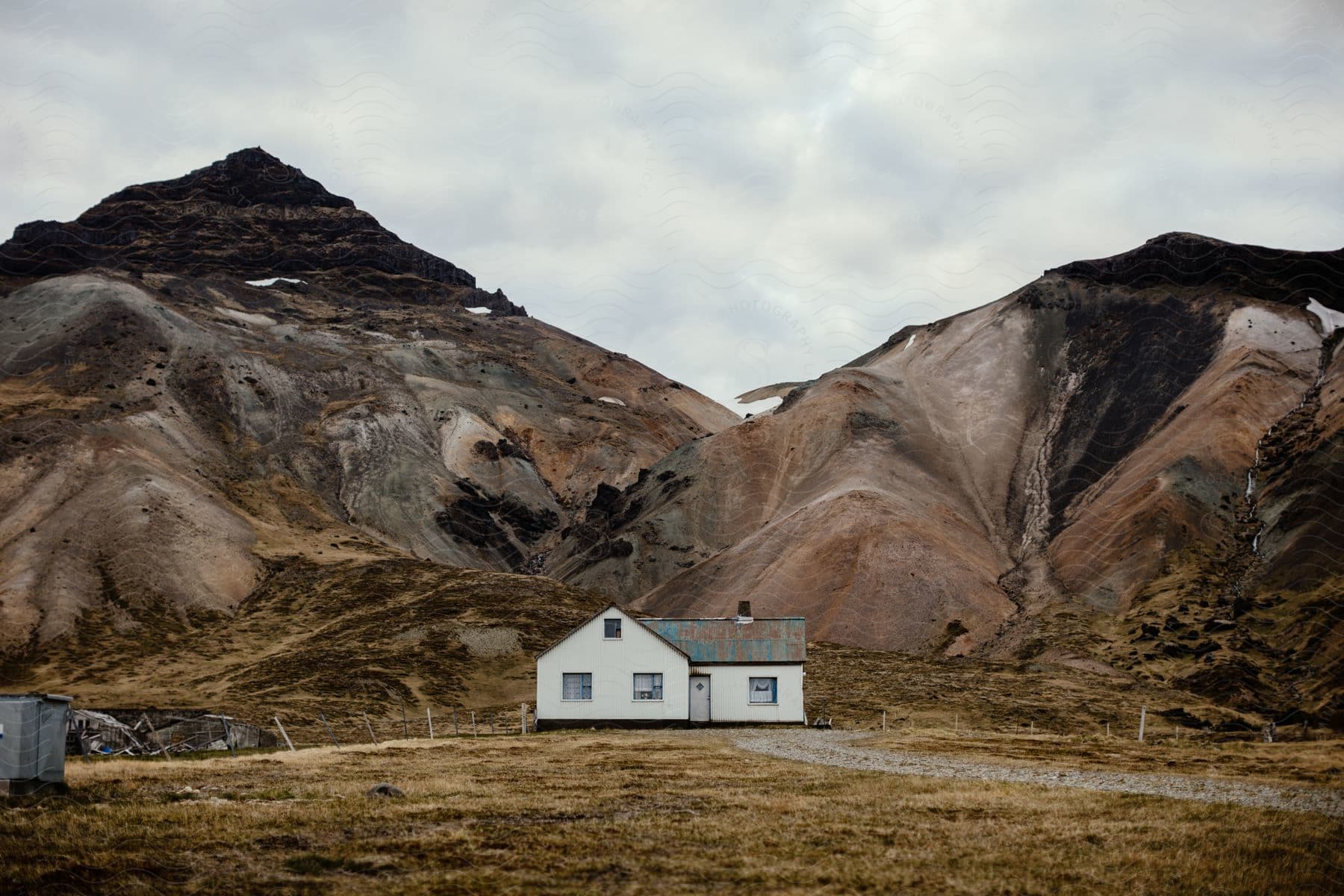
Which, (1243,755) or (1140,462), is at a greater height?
(1140,462)

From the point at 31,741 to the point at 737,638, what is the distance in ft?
125

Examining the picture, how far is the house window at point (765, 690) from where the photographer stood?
5466 centimetres

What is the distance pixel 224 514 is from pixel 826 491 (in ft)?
177

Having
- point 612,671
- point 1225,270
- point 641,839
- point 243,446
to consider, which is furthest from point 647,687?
point 1225,270

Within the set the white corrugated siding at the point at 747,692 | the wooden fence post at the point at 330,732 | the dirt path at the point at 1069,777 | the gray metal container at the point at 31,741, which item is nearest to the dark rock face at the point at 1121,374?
the white corrugated siding at the point at 747,692

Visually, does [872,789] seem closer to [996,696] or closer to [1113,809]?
[1113,809]

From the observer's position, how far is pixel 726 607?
97.6m

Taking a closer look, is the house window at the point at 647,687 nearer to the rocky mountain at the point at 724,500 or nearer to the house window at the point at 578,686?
the house window at the point at 578,686

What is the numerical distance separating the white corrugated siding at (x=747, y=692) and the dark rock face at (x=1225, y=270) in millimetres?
89451

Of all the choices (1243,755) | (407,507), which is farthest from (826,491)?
(1243,755)

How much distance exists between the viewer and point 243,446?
130000 mm

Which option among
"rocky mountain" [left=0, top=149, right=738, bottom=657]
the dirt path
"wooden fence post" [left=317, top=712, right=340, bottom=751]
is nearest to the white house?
"wooden fence post" [left=317, top=712, right=340, bottom=751]

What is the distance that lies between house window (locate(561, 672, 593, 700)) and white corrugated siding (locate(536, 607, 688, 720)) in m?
0.16

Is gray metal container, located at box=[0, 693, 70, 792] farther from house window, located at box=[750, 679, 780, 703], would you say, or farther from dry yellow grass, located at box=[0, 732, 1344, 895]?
house window, located at box=[750, 679, 780, 703]
